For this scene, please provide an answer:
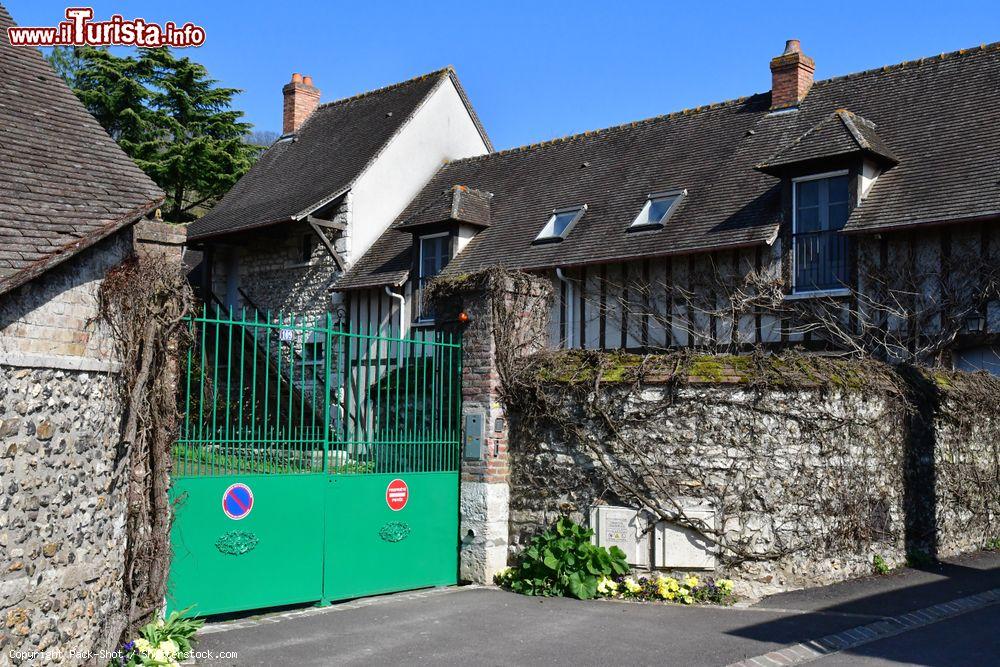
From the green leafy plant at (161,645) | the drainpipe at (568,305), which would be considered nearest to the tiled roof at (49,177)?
the green leafy plant at (161,645)

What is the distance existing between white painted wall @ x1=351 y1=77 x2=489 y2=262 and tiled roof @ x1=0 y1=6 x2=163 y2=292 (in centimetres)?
1117

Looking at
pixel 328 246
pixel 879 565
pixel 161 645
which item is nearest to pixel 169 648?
pixel 161 645

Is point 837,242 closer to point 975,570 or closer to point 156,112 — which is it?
point 975,570

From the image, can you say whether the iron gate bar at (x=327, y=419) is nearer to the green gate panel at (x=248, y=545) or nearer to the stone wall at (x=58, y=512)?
the green gate panel at (x=248, y=545)

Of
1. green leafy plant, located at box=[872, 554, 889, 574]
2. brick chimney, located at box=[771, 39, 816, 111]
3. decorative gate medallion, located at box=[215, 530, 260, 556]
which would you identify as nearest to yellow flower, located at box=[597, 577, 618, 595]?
green leafy plant, located at box=[872, 554, 889, 574]

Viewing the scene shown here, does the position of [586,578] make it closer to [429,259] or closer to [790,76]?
[429,259]

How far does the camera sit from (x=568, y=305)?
589 inches

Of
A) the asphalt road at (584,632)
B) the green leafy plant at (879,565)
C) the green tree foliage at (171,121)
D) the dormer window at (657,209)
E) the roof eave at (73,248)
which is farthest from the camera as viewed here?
the green tree foliage at (171,121)

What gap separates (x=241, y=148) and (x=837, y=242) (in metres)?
19.5

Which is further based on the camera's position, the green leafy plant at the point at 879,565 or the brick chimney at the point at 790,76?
the brick chimney at the point at 790,76

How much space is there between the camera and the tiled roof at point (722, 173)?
41.5ft

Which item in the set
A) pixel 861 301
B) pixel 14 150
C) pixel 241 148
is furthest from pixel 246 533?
pixel 241 148

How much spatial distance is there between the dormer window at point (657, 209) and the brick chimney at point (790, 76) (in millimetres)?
2564

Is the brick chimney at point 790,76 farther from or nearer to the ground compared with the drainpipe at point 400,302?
farther from the ground
